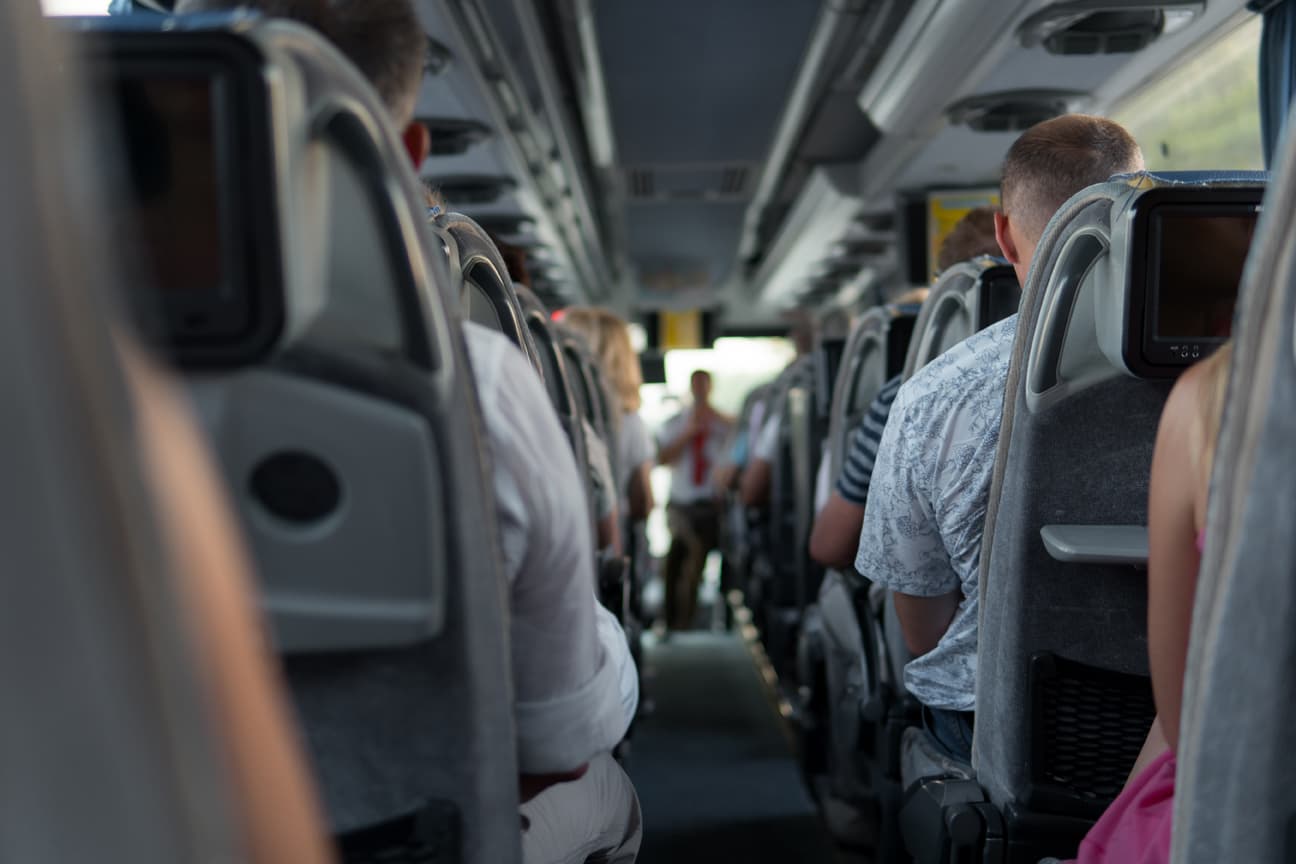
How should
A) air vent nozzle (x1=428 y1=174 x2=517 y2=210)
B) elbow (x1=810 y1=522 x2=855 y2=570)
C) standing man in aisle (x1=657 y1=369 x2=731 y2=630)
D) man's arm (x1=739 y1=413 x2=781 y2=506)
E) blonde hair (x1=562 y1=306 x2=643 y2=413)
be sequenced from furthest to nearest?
air vent nozzle (x1=428 y1=174 x2=517 y2=210), standing man in aisle (x1=657 y1=369 x2=731 y2=630), man's arm (x1=739 y1=413 x2=781 y2=506), blonde hair (x1=562 y1=306 x2=643 y2=413), elbow (x1=810 y1=522 x2=855 y2=570)

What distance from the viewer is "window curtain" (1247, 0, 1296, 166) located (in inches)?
174

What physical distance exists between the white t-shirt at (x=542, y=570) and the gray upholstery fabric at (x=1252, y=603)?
0.59 m

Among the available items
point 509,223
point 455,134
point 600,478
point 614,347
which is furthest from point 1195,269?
point 509,223

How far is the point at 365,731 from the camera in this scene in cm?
107

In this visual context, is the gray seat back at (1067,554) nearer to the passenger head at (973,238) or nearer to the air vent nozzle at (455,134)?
the passenger head at (973,238)

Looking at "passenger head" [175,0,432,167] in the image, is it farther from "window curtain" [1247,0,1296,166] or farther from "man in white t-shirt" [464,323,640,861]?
"window curtain" [1247,0,1296,166]

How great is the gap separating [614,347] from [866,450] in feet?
10.4

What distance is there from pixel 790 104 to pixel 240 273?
821cm

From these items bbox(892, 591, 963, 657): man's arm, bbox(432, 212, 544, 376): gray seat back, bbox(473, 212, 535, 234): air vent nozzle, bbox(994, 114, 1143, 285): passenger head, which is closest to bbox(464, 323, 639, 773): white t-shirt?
bbox(432, 212, 544, 376): gray seat back

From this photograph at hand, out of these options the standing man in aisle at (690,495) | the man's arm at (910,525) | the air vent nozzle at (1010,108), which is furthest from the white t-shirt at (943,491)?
the standing man in aisle at (690,495)

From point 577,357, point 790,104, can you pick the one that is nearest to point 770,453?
point 577,357

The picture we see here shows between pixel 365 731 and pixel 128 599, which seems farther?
pixel 365 731

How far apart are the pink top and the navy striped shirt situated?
1.19m

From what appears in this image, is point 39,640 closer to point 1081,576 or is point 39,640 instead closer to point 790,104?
point 1081,576
